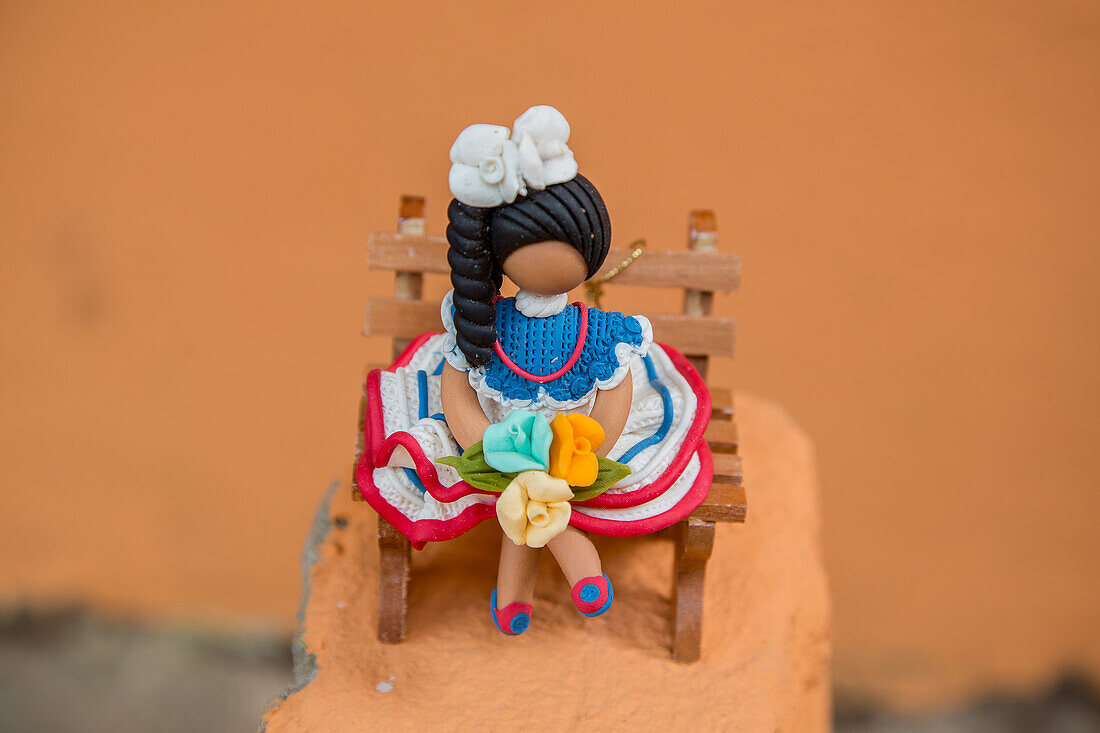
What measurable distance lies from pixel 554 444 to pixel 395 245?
0.87 m

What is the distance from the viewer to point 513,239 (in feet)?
6.01

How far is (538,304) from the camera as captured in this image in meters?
1.94

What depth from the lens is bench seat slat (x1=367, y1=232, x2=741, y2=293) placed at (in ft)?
8.45

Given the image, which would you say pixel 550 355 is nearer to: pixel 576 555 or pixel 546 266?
pixel 546 266

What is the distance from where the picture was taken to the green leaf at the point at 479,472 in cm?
192

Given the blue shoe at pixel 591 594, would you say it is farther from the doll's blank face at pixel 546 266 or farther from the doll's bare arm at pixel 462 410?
the doll's blank face at pixel 546 266

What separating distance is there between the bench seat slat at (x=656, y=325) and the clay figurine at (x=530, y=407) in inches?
13.3

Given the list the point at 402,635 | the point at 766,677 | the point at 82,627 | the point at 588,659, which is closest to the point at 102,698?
the point at 82,627

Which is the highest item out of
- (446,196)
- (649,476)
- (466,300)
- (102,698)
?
(446,196)

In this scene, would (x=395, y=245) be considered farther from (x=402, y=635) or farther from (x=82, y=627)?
(x=82, y=627)

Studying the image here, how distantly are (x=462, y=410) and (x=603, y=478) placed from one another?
0.85 feet

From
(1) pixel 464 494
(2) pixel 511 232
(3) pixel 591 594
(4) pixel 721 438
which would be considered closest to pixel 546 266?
(2) pixel 511 232

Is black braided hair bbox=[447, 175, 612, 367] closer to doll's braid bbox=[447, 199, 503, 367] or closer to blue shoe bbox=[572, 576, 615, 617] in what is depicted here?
doll's braid bbox=[447, 199, 503, 367]

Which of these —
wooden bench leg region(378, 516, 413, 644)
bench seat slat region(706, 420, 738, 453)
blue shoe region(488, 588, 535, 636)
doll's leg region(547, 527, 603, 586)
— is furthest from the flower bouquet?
bench seat slat region(706, 420, 738, 453)
